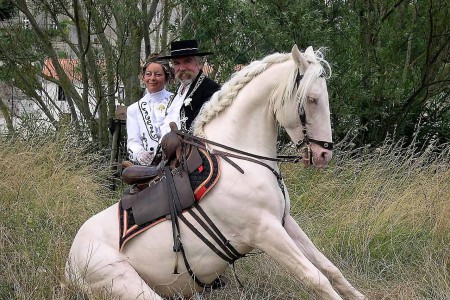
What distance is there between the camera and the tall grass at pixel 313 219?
193 inches

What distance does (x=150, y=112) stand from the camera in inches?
218

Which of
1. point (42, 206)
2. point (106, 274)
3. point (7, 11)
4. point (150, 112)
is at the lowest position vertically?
point (42, 206)

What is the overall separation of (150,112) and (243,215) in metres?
1.68

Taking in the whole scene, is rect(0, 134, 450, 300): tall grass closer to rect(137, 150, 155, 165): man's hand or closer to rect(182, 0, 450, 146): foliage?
rect(137, 150, 155, 165): man's hand

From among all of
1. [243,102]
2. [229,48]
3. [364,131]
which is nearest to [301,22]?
[229,48]

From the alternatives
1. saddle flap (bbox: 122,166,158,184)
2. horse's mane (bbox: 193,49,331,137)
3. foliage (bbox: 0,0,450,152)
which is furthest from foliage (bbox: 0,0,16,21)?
horse's mane (bbox: 193,49,331,137)

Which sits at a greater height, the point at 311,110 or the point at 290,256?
the point at 311,110

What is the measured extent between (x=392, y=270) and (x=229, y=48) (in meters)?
4.39

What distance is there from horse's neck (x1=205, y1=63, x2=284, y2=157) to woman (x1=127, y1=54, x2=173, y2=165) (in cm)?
112

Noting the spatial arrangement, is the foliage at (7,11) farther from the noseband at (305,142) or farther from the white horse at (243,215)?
the noseband at (305,142)

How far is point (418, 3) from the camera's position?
33.1ft

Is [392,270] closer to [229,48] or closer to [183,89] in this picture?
[183,89]

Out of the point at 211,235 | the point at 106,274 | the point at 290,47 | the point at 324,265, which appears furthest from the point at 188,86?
the point at 290,47

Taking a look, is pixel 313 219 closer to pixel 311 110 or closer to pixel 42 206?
pixel 42 206
